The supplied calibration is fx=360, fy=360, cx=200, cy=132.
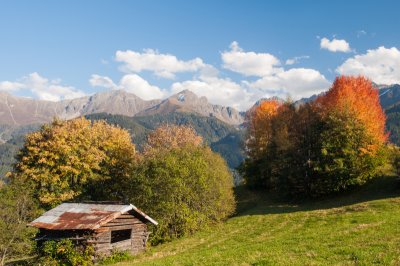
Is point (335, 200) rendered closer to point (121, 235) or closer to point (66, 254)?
point (121, 235)

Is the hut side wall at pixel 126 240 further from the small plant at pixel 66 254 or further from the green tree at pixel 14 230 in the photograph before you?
the green tree at pixel 14 230

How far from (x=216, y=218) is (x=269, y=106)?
37.3m

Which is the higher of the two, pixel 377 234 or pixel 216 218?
pixel 377 234

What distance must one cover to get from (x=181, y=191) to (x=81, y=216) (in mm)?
13627

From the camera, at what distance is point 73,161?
54.8 meters

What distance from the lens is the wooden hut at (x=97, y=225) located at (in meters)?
33.8

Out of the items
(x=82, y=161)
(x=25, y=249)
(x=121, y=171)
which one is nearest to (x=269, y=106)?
(x=121, y=171)

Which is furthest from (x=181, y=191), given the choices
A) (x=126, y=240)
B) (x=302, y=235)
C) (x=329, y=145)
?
(x=329, y=145)

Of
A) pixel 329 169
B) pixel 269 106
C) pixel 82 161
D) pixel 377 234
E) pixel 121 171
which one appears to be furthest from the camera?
pixel 269 106

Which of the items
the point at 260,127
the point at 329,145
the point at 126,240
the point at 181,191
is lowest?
the point at 126,240

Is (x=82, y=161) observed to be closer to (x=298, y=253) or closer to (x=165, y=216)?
(x=165, y=216)

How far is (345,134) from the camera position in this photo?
52719 mm

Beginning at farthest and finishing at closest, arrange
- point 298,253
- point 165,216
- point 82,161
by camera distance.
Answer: point 82,161 → point 165,216 → point 298,253


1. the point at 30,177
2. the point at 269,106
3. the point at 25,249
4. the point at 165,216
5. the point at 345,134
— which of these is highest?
the point at 269,106
